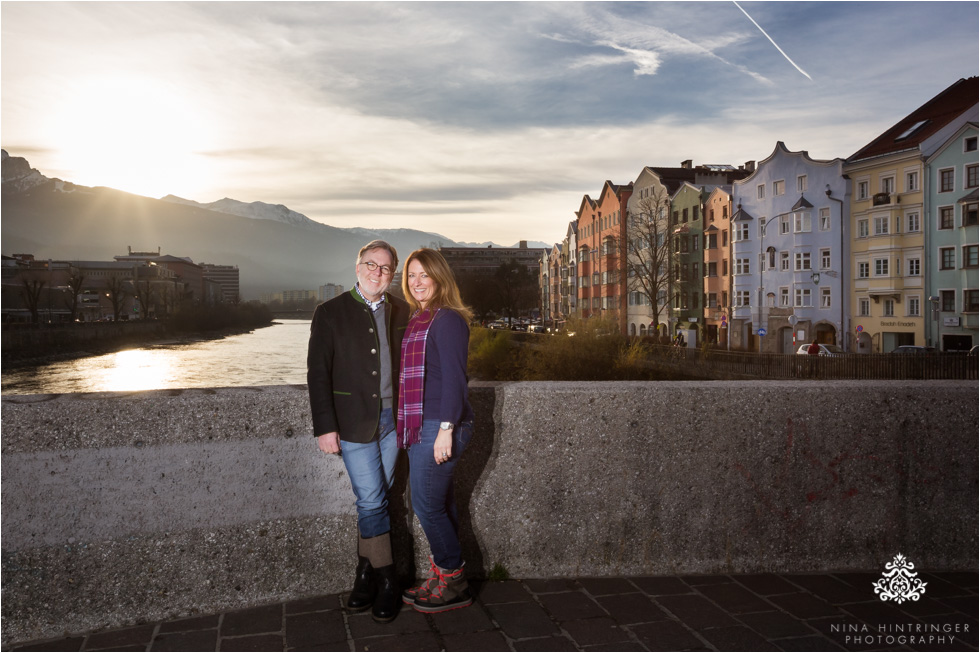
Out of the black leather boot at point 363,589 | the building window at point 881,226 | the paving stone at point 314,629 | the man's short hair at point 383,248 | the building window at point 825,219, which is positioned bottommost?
the paving stone at point 314,629

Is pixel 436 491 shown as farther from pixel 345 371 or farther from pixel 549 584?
pixel 549 584

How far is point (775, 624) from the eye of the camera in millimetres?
3625

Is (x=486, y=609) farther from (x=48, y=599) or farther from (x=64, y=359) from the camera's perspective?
(x=64, y=359)

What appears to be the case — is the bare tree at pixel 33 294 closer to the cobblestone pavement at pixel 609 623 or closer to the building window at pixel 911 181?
the building window at pixel 911 181

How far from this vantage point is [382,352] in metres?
3.81

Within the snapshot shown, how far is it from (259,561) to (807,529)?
115 inches

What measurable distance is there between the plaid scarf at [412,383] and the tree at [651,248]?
6021 cm

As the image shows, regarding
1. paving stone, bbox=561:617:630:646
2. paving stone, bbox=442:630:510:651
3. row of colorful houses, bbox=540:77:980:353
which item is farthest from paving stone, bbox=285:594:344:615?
row of colorful houses, bbox=540:77:980:353

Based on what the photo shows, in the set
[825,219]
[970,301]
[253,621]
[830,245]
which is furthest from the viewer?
[825,219]

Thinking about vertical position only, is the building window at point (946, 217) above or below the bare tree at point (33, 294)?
above

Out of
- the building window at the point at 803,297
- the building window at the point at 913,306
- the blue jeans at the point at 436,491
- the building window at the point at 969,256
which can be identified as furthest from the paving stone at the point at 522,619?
the building window at the point at 803,297

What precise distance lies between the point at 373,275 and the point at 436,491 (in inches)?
41.8

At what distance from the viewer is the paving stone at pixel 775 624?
351 cm

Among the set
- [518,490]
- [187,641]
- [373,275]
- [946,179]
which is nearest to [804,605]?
[518,490]
